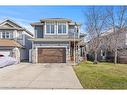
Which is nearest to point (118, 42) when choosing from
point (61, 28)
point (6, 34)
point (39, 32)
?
point (61, 28)

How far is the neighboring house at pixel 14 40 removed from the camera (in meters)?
25.3

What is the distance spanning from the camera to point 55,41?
1112 inches

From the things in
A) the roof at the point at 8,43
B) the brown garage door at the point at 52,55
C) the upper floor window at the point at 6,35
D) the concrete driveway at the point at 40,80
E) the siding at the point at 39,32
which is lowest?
the concrete driveway at the point at 40,80

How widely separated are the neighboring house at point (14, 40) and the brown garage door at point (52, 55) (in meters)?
1.88

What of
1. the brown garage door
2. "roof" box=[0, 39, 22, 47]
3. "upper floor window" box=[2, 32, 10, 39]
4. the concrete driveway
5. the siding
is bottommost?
the concrete driveway

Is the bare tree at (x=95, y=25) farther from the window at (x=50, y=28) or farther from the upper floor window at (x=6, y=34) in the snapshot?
the upper floor window at (x=6, y=34)

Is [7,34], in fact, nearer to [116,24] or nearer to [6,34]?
[6,34]

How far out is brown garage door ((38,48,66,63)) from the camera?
27.9 m

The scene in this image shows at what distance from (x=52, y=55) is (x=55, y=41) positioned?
1676 millimetres

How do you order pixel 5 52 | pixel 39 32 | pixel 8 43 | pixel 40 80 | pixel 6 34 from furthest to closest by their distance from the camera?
1. pixel 39 32
2. pixel 6 34
3. pixel 8 43
4. pixel 5 52
5. pixel 40 80

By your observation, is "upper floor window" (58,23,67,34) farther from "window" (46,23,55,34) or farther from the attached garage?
the attached garage

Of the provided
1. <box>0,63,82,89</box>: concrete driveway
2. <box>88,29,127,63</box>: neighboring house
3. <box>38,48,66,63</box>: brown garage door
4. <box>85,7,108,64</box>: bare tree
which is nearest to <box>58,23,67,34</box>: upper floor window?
<box>38,48,66,63</box>: brown garage door

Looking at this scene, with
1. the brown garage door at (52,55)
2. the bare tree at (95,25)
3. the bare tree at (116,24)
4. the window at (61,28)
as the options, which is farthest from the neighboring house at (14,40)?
the bare tree at (116,24)
